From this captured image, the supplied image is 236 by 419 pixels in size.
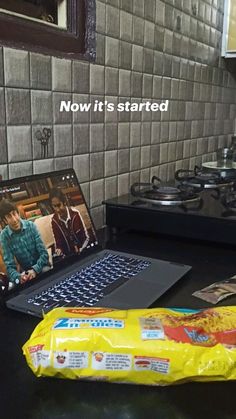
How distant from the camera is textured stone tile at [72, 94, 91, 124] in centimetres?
103

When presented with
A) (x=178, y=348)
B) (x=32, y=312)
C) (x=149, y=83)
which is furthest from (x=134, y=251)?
(x=149, y=83)

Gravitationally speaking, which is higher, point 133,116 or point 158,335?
point 133,116

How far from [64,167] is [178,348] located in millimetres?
619

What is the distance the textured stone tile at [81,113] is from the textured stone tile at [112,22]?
7.8 inches

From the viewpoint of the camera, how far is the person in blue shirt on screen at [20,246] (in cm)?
70

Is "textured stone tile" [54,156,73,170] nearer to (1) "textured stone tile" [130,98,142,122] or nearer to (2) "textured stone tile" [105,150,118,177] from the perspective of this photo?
(2) "textured stone tile" [105,150,118,177]

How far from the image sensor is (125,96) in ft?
4.04

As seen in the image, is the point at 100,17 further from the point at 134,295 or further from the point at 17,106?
the point at 134,295

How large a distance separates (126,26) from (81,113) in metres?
0.32

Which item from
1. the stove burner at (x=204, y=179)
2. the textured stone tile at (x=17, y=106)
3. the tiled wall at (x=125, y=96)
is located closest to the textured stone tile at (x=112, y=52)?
the tiled wall at (x=125, y=96)

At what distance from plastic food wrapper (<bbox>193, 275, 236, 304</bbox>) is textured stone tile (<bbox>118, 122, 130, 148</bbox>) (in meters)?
0.60

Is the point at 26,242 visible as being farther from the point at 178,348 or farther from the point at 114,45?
the point at 114,45

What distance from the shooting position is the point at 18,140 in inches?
34.3

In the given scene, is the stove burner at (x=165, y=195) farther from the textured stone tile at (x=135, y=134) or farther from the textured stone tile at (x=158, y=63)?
the textured stone tile at (x=158, y=63)
